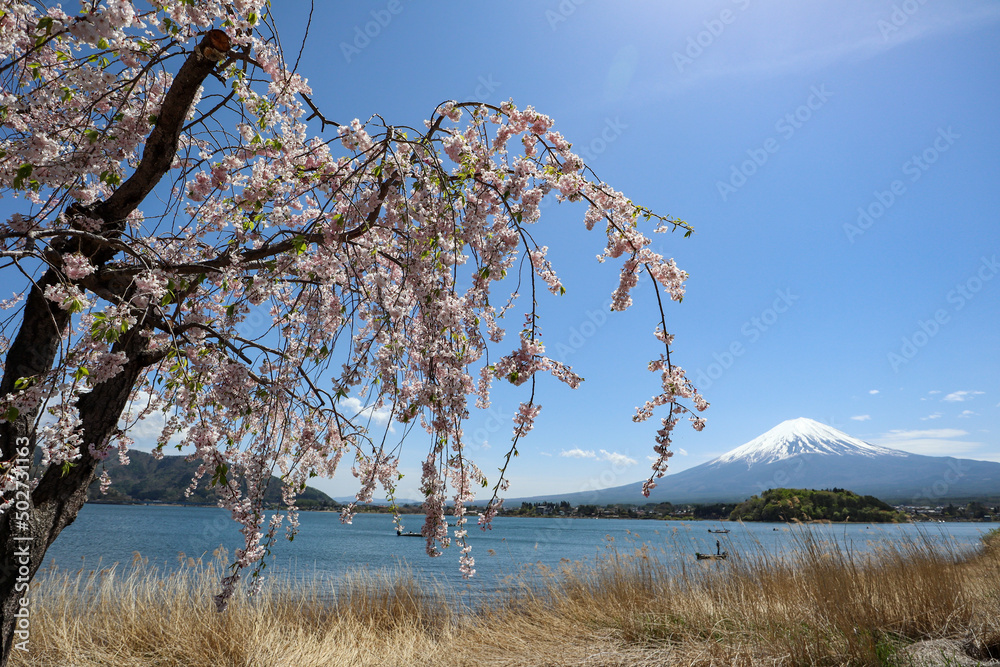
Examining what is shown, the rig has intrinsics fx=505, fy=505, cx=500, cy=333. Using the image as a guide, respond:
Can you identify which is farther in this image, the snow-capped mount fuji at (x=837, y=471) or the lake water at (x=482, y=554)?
the snow-capped mount fuji at (x=837, y=471)

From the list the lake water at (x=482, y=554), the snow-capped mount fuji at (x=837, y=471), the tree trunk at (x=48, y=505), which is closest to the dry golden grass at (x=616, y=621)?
the lake water at (x=482, y=554)

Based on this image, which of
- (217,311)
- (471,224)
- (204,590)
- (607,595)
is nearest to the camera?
(471,224)

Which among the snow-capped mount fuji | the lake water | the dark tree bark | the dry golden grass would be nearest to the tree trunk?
the dark tree bark

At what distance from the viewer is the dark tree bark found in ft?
7.77

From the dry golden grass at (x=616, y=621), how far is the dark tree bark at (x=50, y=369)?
2.23 meters

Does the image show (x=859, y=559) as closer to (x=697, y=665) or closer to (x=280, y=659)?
(x=697, y=665)

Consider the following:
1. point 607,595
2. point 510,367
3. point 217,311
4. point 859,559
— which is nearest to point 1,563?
point 217,311

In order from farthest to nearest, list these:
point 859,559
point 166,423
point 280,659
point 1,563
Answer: point 859,559, point 280,659, point 166,423, point 1,563

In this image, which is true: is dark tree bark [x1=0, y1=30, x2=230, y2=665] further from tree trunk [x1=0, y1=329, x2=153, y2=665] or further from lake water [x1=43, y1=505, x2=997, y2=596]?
lake water [x1=43, y1=505, x2=997, y2=596]

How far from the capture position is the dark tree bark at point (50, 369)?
237cm

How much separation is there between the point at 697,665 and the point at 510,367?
3.22m

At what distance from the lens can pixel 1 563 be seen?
240cm

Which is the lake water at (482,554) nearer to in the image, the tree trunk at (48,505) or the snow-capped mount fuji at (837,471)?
the tree trunk at (48,505)

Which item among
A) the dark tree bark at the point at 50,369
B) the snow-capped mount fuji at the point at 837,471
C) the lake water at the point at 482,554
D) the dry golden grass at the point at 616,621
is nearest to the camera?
the dark tree bark at the point at 50,369
